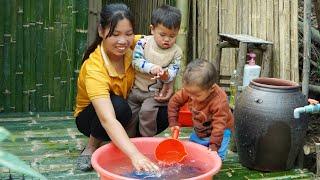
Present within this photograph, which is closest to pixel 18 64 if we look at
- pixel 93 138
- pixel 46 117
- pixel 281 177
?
pixel 46 117

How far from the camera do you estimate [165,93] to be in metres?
3.29

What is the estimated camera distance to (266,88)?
11.0 ft

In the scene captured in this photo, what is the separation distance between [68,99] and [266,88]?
222 centimetres

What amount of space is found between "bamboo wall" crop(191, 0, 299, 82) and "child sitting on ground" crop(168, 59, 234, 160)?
2.89ft

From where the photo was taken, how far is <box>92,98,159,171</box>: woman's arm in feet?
8.04

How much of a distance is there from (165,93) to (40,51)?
185cm

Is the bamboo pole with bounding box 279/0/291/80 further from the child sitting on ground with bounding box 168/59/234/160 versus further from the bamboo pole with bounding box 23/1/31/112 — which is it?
the bamboo pole with bounding box 23/1/31/112

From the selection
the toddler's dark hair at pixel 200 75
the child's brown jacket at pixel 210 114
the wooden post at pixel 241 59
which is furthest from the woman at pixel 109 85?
the wooden post at pixel 241 59

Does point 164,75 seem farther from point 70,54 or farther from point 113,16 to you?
point 70,54

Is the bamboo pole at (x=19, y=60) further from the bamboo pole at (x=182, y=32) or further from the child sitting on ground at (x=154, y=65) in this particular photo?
the child sitting on ground at (x=154, y=65)

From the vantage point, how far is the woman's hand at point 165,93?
128 inches

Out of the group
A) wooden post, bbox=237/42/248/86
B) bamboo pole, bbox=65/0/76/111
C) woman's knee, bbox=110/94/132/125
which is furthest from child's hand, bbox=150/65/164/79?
bamboo pole, bbox=65/0/76/111

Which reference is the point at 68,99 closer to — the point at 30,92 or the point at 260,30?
the point at 30,92

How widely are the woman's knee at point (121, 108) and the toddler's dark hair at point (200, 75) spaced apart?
0.48m
